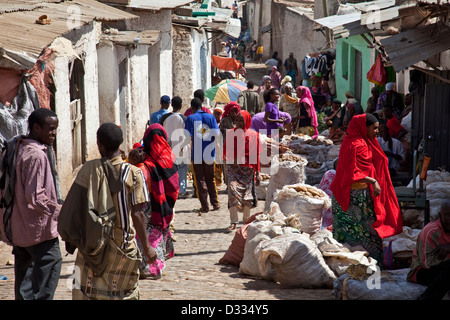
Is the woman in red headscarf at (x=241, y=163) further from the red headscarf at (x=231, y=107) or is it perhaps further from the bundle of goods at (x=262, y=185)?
the bundle of goods at (x=262, y=185)

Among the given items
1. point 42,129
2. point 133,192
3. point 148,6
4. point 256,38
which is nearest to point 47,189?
point 42,129

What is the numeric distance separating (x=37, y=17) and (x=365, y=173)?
458 centimetres

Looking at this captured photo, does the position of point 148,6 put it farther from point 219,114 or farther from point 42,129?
point 42,129

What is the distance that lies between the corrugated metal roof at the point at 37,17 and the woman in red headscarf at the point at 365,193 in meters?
3.31

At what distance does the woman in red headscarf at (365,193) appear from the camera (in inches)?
277

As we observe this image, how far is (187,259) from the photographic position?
7809 mm

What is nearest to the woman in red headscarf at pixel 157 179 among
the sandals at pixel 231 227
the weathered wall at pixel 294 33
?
the sandals at pixel 231 227

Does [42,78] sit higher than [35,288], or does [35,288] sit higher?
[42,78]

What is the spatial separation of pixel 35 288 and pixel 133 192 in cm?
111

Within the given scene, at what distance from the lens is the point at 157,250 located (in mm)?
7074

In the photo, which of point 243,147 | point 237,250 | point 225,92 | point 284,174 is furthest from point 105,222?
point 225,92
